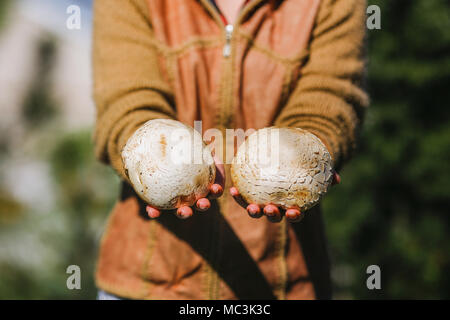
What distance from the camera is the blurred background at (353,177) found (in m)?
3.07

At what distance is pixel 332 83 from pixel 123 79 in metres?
0.66

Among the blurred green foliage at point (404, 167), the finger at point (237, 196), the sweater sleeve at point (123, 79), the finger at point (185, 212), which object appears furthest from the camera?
the blurred green foliage at point (404, 167)

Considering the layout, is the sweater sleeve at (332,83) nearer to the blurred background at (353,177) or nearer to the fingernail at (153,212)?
the fingernail at (153,212)

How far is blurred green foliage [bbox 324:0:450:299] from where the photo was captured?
10.00ft

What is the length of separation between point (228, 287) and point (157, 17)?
87cm

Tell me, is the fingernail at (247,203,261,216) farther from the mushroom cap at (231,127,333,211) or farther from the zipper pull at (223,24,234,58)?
the zipper pull at (223,24,234,58)

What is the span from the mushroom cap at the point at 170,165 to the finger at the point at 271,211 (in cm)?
17

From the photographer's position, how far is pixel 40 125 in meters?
3.48

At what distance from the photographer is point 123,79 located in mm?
1446

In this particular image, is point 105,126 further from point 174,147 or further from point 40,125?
point 40,125

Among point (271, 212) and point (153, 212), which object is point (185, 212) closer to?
point (153, 212)

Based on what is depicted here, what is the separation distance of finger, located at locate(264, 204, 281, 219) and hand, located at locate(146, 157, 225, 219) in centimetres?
14

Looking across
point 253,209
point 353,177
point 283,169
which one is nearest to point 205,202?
point 253,209

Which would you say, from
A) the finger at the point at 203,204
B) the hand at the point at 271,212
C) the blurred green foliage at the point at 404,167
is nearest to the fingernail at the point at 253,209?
the hand at the point at 271,212
